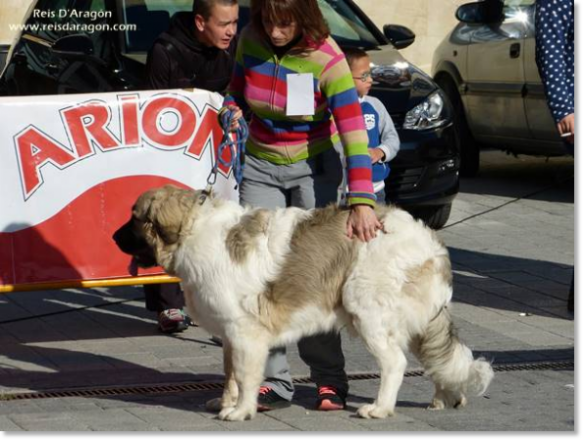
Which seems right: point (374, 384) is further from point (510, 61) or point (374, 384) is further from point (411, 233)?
point (510, 61)

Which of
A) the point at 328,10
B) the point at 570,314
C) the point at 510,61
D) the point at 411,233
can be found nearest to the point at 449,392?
the point at 411,233

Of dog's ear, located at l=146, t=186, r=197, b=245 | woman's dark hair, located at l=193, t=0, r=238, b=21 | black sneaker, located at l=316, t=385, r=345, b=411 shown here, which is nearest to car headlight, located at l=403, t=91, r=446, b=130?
woman's dark hair, located at l=193, t=0, r=238, b=21

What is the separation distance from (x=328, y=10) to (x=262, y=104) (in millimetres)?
5462

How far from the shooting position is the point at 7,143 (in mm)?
7410

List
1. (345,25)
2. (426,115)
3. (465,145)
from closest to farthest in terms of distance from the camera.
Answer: (426,115)
(345,25)
(465,145)

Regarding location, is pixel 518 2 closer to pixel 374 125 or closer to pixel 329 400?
pixel 374 125

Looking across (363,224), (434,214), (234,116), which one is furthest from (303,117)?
(434,214)

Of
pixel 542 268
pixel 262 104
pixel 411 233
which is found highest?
pixel 262 104

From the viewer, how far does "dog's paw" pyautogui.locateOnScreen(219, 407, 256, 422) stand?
20.6ft

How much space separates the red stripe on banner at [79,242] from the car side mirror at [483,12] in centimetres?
617

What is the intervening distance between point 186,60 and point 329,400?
8.58ft

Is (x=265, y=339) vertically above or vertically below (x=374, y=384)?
above

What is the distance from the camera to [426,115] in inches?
427

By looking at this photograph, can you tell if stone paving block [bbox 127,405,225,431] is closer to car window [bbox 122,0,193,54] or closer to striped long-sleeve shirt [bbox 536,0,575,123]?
striped long-sleeve shirt [bbox 536,0,575,123]
